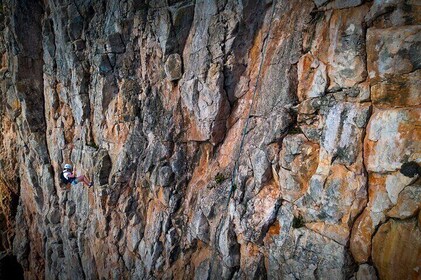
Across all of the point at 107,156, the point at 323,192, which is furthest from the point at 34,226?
the point at 323,192

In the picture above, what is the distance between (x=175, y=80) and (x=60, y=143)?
1209 centimetres

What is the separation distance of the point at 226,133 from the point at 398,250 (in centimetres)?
713

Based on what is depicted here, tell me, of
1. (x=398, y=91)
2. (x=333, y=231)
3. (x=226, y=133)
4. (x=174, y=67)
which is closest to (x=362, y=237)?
(x=333, y=231)

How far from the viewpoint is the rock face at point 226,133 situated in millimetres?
6922

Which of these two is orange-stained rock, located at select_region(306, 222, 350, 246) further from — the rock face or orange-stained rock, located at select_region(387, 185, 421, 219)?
orange-stained rock, located at select_region(387, 185, 421, 219)

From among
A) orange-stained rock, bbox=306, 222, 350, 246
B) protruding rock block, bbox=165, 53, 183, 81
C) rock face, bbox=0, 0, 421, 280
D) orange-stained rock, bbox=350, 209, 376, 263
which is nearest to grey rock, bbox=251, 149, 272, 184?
rock face, bbox=0, 0, 421, 280

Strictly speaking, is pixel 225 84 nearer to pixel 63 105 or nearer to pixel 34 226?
pixel 63 105

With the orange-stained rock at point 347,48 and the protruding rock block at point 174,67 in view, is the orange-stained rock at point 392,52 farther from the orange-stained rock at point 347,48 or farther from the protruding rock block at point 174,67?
the protruding rock block at point 174,67

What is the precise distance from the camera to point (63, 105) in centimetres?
1973

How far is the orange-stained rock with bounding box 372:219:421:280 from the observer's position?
20.9 feet

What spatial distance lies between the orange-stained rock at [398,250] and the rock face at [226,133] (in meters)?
0.03

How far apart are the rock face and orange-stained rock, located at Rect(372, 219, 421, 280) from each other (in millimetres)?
28

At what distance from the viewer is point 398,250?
6.68 meters

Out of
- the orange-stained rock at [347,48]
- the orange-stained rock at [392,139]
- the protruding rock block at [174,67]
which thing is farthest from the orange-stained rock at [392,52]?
the protruding rock block at [174,67]
